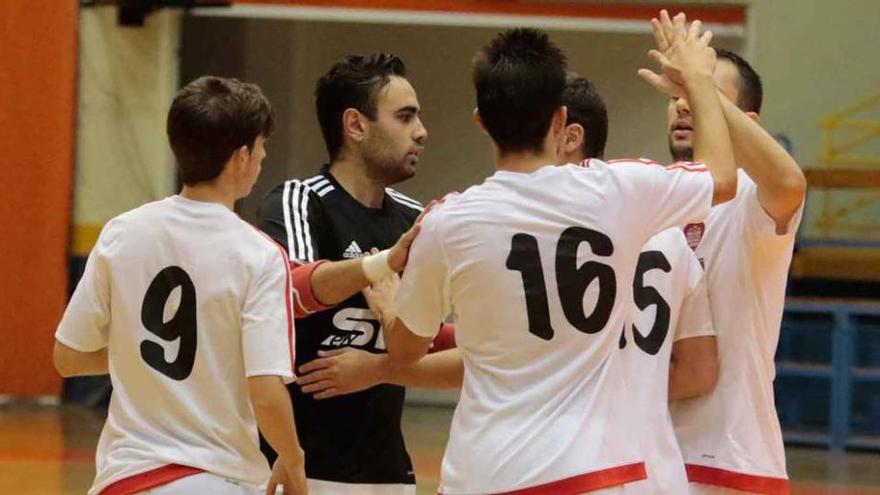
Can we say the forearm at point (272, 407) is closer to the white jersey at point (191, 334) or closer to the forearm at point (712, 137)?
the white jersey at point (191, 334)

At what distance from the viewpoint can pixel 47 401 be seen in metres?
14.5

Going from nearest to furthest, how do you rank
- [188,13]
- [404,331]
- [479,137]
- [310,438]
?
1. [404,331]
2. [310,438]
3. [188,13]
4. [479,137]

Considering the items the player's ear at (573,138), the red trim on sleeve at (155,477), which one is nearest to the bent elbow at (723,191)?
the player's ear at (573,138)

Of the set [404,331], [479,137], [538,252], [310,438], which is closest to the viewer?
[538,252]

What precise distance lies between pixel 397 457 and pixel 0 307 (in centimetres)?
1056

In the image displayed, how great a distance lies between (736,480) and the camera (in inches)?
166

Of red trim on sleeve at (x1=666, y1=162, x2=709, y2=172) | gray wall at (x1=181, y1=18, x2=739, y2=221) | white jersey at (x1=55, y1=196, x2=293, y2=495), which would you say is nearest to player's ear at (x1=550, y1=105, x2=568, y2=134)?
red trim on sleeve at (x1=666, y1=162, x2=709, y2=172)

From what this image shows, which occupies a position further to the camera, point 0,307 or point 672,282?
point 0,307

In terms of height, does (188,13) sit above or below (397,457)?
above

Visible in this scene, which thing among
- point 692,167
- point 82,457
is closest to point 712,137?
point 692,167

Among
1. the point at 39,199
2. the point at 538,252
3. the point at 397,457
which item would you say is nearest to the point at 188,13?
the point at 39,199

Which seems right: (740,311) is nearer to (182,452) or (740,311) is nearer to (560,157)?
(560,157)

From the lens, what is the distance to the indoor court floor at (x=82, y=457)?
10.1 metres

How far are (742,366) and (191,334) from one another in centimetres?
151
